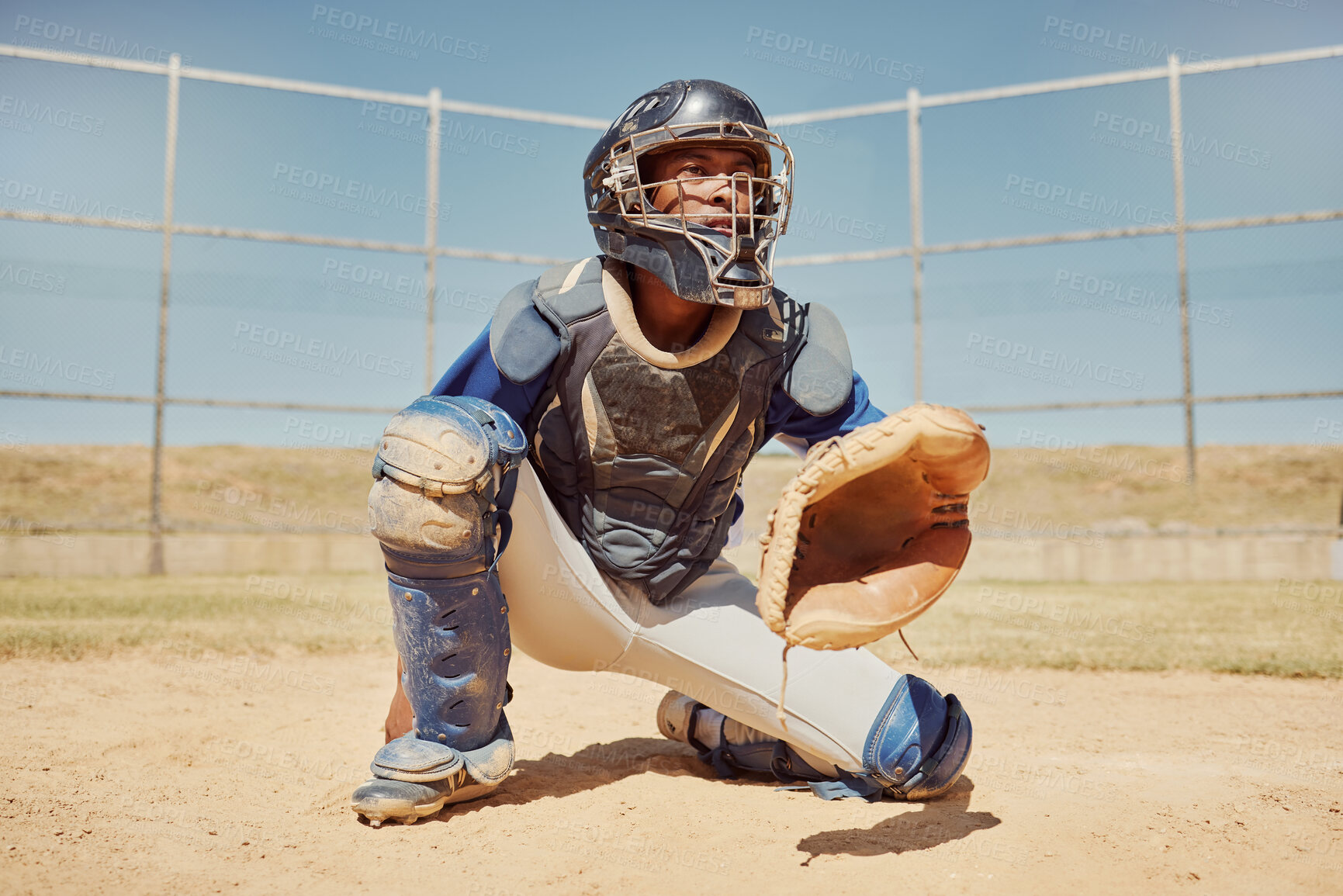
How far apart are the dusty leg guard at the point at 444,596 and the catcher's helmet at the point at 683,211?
61 cm

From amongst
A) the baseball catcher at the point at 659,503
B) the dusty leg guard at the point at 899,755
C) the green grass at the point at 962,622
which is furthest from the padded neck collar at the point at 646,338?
the green grass at the point at 962,622

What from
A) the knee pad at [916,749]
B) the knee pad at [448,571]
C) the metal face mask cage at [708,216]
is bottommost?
the knee pad at [916,749]

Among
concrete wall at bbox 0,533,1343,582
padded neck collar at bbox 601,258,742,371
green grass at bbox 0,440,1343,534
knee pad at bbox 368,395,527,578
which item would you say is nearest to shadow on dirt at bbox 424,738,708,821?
knee pad at bbox 368,395,527,578

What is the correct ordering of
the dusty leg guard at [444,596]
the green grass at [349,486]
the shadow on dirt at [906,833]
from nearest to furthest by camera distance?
the shadow on dirt at [906,833]
the dusty leg guard at [444,596]
the green grass at [349,486]

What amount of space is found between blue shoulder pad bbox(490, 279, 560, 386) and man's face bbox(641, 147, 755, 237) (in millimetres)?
471

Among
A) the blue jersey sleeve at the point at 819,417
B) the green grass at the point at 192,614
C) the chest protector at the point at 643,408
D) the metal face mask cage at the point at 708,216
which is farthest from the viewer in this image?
the green grass at the point at 192,614

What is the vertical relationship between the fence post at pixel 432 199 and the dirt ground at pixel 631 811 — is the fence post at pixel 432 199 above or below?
above

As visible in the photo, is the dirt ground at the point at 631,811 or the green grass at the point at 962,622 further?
the green grass at the point at 962,622

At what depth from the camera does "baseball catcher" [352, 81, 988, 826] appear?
7.26 feet

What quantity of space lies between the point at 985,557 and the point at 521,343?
285 inches

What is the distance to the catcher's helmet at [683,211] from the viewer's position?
2.39 m

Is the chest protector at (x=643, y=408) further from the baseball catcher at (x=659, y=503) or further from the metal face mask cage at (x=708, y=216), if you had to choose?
the metal face mask cage at (x=708, y=216)

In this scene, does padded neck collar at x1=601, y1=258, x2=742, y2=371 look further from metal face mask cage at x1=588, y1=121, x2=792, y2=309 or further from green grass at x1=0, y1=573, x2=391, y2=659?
green grass at x1=0, y1=573, x2=391, y2=659

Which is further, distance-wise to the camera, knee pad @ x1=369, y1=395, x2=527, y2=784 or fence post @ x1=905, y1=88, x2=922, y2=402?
fence post @ x1=905, y1=88, x2=922, y2=402
